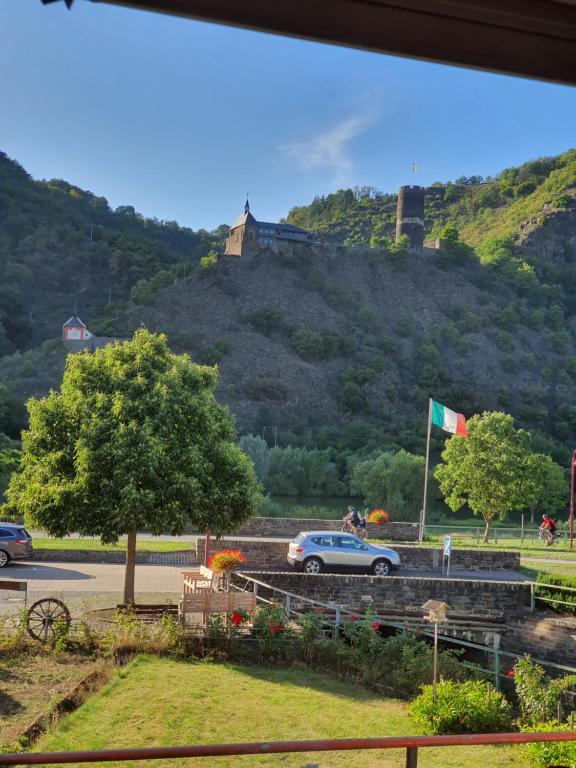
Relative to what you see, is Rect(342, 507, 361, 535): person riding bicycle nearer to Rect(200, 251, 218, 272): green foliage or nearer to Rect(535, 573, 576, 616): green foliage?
Rect(535, 573, 576, 616): green foliage

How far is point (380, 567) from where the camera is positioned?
22750 millimetres

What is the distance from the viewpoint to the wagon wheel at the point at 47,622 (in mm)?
14094

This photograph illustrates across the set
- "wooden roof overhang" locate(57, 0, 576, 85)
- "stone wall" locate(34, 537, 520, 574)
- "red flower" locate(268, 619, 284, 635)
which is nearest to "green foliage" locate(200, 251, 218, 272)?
"stone wall" locate(34, 537, 520, 574)

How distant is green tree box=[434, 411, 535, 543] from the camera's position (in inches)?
1348

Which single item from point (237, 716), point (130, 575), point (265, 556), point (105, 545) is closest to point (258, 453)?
point (105, 545)

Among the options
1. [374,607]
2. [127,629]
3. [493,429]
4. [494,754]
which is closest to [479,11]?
[494,754]

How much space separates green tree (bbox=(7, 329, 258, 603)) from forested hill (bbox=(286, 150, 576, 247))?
124349mm

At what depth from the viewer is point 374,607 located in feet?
65.2

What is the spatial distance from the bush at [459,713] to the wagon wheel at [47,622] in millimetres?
5928

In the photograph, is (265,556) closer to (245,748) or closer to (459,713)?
(459,713)

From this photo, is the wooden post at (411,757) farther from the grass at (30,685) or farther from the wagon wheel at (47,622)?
the wagon wheel at (47,622)

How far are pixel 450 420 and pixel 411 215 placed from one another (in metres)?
115

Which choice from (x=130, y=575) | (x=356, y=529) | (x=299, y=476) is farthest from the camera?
(x=299, y=476)

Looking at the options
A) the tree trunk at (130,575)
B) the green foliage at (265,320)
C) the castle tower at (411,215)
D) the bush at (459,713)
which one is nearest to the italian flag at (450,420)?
the tree trunk at (130,575)
